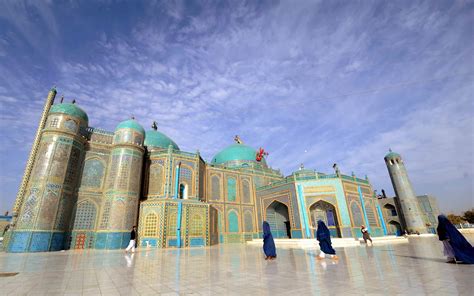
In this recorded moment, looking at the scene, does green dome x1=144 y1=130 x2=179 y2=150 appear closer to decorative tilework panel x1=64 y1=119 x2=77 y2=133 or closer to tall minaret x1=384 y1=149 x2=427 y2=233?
decorative tilework panel x1=64 y1=119 x2=77 y2=133

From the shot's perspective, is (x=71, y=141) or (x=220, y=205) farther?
(x=220, y=205)

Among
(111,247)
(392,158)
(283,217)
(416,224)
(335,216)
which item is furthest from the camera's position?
(392,158)

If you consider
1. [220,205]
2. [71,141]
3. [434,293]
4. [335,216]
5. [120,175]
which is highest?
[71,141]

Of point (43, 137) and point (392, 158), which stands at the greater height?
point (392, 158)

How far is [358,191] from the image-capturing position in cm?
2416

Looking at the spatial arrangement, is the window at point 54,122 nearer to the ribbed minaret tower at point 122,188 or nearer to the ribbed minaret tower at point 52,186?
the ribbed minaret tower at point 52,186

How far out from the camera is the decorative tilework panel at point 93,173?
1923 cm

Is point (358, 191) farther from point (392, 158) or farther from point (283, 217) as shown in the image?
point (392, 158)

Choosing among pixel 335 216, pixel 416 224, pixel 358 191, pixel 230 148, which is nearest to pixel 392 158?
pixel 416 224

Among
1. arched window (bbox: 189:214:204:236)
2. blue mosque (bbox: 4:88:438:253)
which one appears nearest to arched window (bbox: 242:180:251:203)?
blue mosque (bbox: 4:88:438:253)

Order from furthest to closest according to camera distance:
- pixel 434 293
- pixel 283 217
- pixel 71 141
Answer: pixel 283 217
pixel 71 141
pixel 434 293

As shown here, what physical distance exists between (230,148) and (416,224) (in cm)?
2951

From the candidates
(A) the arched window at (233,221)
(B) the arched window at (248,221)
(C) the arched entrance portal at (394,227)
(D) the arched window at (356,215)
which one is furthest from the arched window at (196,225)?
(C) the arched entrance portal at (394,227)

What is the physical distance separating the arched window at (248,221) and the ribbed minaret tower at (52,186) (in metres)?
16.7
